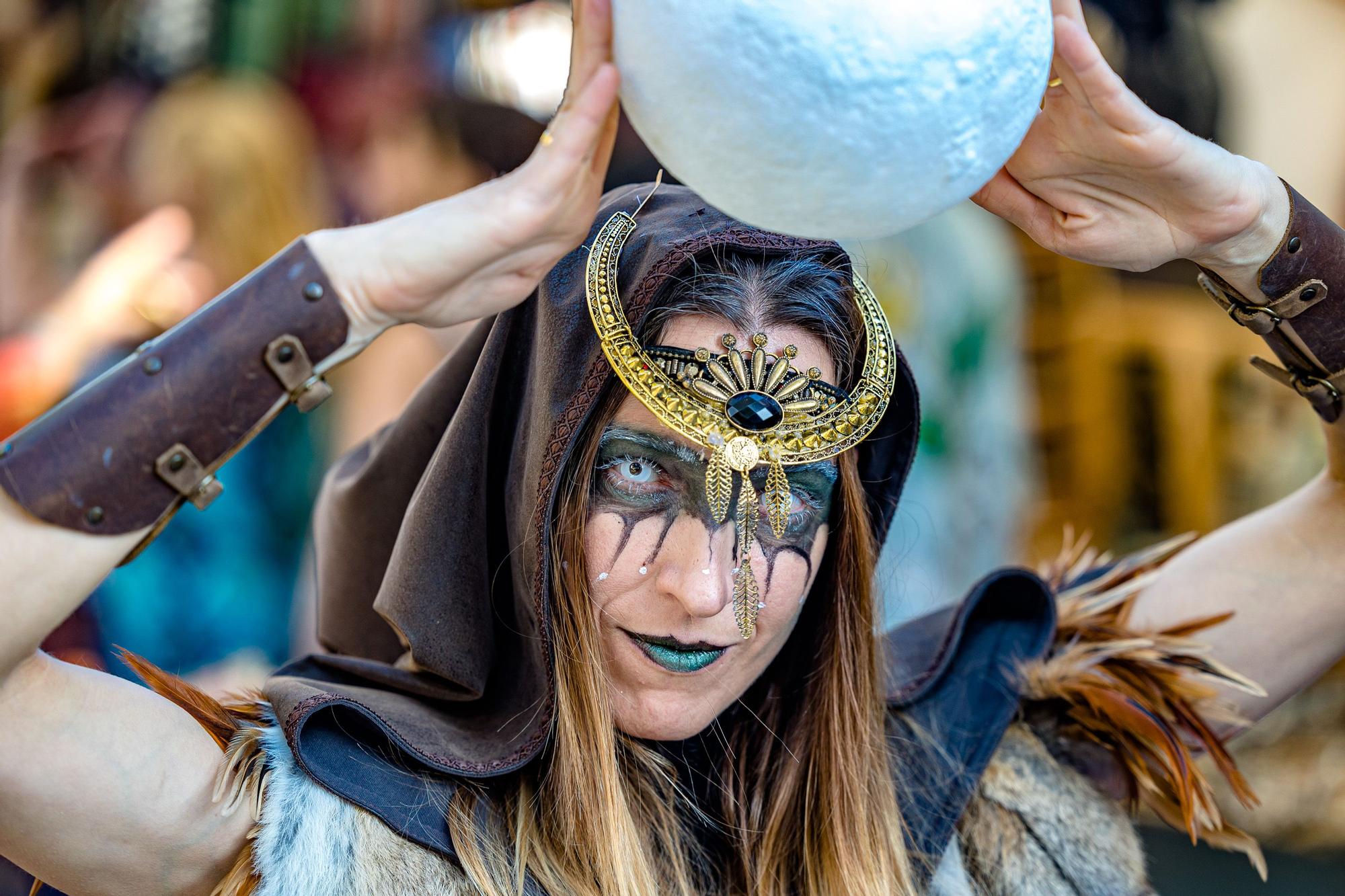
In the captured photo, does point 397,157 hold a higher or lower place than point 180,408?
lower

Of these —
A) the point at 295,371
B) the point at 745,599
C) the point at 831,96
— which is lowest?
the point at 745,599

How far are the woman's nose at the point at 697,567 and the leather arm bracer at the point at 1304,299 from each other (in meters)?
0.87

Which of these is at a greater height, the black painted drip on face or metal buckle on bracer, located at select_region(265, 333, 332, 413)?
metal buckle on bracer, located at select_region(265, 333, 332, 413)

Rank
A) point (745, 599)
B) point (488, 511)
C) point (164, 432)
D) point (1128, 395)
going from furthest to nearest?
point (1128, 395)
point (488, 511)
point (745, 599)
point (164, 432)

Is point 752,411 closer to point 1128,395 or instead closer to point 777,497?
point 777,497

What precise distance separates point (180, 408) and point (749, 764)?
1142 mm

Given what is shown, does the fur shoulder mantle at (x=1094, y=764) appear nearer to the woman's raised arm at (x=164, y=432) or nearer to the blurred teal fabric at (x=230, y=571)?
the woman's raised arm at (x=164, y=432)

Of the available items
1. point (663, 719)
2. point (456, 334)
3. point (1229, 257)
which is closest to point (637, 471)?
point (663, 719)

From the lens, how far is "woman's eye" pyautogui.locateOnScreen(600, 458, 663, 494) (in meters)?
1.76

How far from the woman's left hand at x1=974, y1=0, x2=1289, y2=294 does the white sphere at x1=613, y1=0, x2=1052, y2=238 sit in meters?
0.32

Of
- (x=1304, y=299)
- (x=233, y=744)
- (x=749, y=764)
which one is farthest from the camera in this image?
(x=749, y=764)

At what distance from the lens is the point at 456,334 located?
3814 mm

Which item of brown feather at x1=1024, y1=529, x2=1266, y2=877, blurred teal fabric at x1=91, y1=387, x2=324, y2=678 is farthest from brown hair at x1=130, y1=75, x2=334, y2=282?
brown feather at x1=1024, y1=529, x2=1266, y2=877

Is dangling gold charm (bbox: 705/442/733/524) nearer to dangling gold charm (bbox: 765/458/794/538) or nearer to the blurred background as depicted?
dangling gold charm (bbox: 765/458/794/538)
